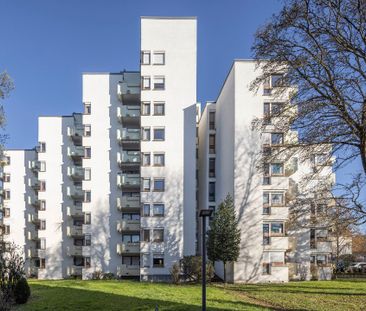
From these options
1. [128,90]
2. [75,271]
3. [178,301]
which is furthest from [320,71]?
[75,271]

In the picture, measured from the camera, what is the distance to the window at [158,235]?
3481cm

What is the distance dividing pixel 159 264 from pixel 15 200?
27929mm

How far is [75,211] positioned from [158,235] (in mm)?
12437

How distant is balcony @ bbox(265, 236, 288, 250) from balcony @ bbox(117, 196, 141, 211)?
14049mm

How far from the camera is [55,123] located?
144 ft

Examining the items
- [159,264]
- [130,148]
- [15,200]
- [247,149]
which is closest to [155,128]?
[130,148]

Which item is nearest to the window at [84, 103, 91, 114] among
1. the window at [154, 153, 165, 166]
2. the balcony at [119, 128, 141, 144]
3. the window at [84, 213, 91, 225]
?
the balcony at [119, 128, 141, 144]

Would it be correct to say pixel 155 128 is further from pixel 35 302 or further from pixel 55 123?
pixel 35 302

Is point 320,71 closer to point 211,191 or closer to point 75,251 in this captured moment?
point 211,191

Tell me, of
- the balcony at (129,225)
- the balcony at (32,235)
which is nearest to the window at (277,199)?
the balcony at (129,225)

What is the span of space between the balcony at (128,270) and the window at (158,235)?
4.72 metres

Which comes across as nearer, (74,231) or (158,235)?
(158,235)

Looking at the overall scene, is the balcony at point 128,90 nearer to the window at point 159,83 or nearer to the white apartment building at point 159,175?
the white apartment building at point 159,175

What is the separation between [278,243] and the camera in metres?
31.5
